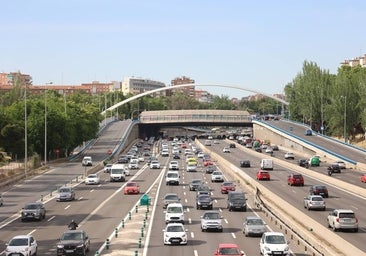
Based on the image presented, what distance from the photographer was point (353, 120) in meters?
138

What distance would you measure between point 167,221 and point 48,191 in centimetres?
2887

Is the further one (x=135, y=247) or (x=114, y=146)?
(x=114, y=146)

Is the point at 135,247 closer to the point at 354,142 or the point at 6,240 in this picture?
the point at 6,240

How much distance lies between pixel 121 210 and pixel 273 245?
2324 cm

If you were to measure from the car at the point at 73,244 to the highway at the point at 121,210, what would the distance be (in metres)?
1.12

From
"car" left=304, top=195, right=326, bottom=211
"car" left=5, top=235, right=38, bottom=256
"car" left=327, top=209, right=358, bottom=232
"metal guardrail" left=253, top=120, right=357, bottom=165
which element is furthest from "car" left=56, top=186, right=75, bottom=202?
"metal guardrail" left=253, top=120, right=357, bottom=165

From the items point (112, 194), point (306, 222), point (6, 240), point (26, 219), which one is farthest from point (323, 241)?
point (112, 194)

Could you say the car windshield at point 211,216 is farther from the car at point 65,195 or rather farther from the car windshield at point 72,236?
the car at point 65,195

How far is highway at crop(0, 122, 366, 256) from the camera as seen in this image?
36.0m

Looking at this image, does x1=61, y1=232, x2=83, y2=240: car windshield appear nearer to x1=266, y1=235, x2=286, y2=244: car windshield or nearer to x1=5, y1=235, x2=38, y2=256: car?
x1=5, y1=235, x2=38, y2=256: car

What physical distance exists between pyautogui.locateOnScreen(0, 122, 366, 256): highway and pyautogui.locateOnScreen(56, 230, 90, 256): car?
3.67ft

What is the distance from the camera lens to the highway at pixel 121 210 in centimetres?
3600

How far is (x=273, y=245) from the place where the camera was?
30766mm

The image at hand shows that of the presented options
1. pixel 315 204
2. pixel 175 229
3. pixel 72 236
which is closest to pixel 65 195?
pixel 315 204
